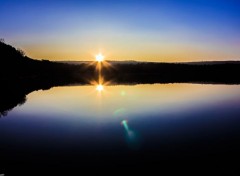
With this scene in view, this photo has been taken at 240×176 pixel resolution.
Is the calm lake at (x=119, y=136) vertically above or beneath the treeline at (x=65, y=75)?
beneath

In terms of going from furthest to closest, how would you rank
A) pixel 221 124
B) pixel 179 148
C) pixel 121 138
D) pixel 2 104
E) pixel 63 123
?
pixel 2 104 → pixel 63 123 → pixel 221 124 → pixel 121 138 → pixel 179 148

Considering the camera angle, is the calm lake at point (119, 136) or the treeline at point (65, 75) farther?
the treeline at point (65, 75)

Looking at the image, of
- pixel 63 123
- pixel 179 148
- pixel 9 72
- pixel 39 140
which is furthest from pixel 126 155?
pixel 9 72

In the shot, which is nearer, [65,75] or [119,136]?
[119,136]

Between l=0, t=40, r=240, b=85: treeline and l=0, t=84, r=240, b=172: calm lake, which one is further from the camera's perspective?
l=0, t=40, r=240, b=85: treeline

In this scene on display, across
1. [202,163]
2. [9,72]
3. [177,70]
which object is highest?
[177,70]

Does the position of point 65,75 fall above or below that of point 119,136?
above

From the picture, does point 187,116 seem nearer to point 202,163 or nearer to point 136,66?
point 202,163

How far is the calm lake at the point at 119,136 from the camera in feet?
40.4

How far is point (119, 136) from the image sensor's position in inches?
645

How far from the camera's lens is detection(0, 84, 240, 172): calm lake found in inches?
A: 485

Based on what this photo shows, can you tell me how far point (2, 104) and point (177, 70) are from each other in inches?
5151

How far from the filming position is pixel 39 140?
1596 cm

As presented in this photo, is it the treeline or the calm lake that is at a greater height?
the treeline
